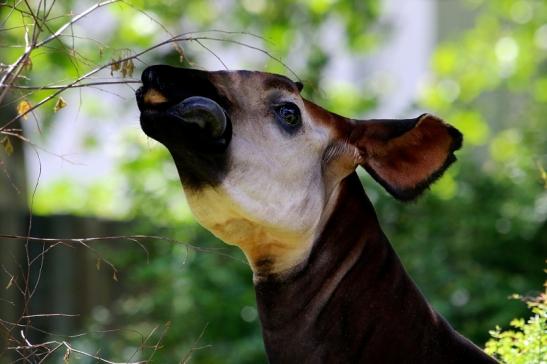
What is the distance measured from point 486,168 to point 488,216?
1.67 metres

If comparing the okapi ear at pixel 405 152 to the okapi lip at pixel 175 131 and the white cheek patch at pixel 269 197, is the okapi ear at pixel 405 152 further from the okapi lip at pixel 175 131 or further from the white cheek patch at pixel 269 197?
the okapi lip at pixel 175 131

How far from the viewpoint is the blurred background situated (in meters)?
7.34

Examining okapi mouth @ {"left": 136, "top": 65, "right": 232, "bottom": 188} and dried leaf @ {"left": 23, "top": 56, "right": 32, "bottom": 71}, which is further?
dried leaf @ {"left": 23, "top": 56, "right": 32, "bottom": 71}

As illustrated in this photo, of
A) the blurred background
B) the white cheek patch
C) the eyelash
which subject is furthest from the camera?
the blurred background

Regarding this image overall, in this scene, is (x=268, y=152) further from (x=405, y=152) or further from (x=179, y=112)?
(x=405, y=152)

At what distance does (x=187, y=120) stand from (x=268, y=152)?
26 centimetres

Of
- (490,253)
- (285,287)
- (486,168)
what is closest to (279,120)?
(285,287)

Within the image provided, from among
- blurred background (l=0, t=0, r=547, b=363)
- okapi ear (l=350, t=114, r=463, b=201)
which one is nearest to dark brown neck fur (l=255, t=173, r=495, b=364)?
okapi ear (l=350, t=114, r=463, b=201)

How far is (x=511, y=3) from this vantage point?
41.7 ft

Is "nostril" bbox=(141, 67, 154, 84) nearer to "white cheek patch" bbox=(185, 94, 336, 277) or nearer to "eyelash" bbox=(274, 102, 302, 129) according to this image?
"white cheek patch" bbox=(185, 94, 336, 277)

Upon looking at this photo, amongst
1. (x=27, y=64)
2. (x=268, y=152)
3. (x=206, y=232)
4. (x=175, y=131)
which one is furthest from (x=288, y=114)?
(x=206, y=232)

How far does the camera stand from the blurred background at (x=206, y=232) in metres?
7.34

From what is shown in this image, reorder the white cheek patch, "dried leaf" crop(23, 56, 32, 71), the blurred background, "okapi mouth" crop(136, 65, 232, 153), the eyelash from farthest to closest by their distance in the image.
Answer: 1. the blurred background
2. "dried leaf" crop(23, 56, 32, 71)
3. the eyelash
4. the white cheek patch
5. "okapi mouth" crop(136, 65, 232, 153)

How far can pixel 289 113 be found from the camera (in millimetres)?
2891
